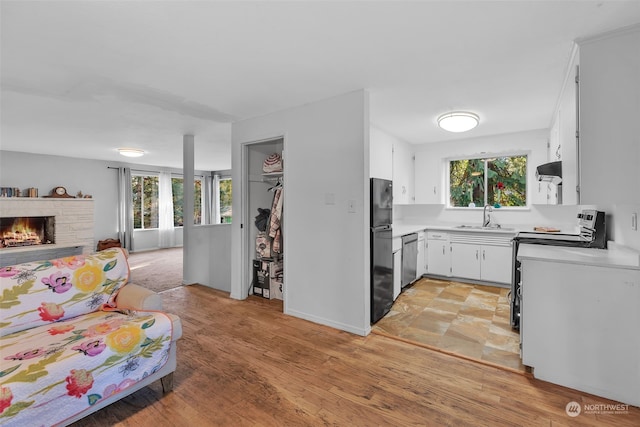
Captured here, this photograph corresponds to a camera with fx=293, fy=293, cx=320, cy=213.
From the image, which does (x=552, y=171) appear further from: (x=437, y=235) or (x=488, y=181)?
(x=488, y=181)

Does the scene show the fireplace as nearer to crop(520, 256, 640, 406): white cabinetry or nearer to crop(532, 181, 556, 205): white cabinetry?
crop(520, 256, 640, 406): white cabinetry

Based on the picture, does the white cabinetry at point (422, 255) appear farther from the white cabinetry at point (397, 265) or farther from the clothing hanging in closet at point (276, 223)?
the clothing hanging in closet at point (276, 223)


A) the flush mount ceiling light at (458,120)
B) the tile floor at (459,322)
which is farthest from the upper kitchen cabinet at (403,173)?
the tile floor at (459,322)

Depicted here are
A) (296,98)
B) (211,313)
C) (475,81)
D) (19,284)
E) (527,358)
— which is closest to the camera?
(19,284)

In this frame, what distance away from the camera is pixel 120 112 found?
358cm

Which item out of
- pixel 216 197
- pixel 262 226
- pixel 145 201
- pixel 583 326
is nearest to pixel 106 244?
pixel 145 201

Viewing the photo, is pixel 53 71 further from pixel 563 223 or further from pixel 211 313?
pixel 563 223

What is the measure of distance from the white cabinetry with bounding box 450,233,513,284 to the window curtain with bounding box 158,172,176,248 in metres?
7.72

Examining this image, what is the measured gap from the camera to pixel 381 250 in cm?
322

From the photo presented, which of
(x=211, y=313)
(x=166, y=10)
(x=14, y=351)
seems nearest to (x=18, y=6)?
(x=166, y=10)

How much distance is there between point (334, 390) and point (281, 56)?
2488 mm

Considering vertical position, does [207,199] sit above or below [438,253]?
above

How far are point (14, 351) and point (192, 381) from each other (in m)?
1.04

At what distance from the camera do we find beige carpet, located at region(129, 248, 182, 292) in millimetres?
4844
